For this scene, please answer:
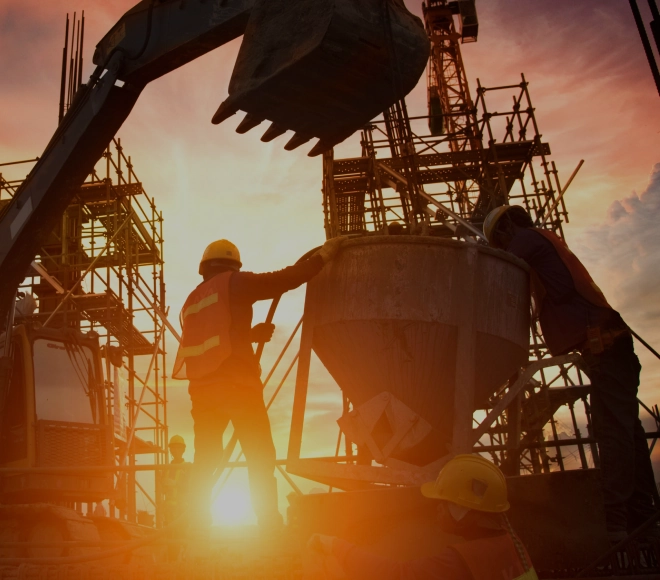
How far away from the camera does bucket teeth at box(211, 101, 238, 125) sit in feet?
16.3

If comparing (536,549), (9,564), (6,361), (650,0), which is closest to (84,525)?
(6,361)

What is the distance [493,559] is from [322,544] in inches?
32.3

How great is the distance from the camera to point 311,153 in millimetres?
5496

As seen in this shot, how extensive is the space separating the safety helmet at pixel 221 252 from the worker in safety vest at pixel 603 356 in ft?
7.58

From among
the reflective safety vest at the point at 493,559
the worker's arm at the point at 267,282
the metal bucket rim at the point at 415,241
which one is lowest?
the reflective safety vest at the point at 493,559

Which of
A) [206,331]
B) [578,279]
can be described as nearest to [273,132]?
[206,331]

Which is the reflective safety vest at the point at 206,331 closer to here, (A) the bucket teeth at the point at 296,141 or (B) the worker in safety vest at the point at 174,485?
(A) the bucket teeth at the point at 296,141

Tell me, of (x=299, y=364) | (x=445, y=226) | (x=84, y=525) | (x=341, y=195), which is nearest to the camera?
A: (x=299, y=364)

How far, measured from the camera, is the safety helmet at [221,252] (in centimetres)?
582

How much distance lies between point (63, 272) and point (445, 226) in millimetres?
9383

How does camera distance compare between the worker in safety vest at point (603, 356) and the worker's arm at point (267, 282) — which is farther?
the worker's arm at point (267, 282)

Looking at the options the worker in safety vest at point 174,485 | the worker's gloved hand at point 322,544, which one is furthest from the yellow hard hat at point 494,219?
the worker in safety vest at point 174,485

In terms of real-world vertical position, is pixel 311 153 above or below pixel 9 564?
above

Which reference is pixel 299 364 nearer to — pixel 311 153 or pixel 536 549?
pixel 311 153
